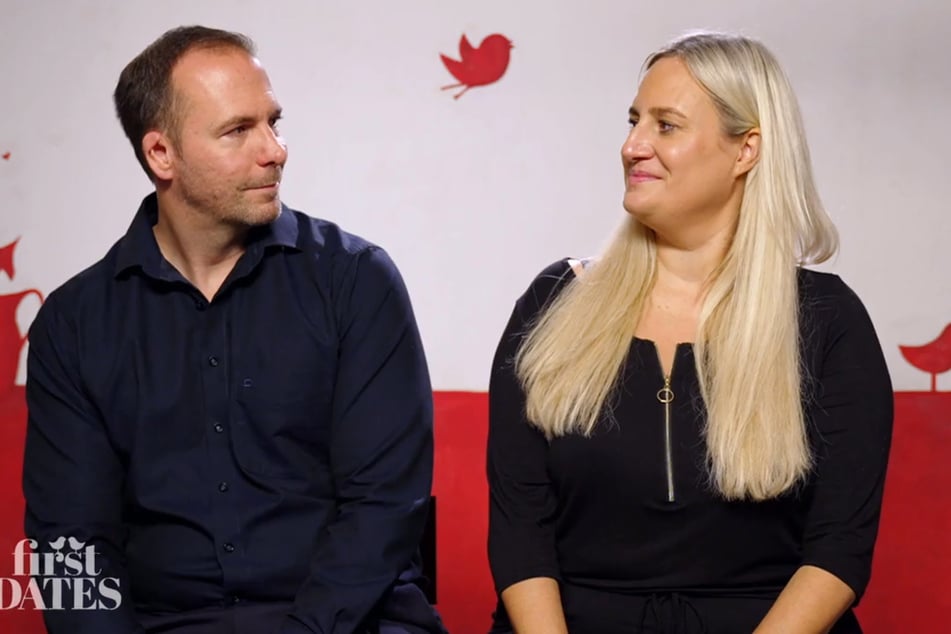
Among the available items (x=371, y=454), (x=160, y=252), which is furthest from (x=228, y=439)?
(x=160, y=252)

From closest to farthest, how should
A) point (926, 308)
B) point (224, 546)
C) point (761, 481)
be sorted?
point (761, 481) → point (224, 546) → point (926, 308)

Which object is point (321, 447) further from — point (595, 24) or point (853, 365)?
point (595, 24)

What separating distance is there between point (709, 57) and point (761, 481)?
681 millimetres

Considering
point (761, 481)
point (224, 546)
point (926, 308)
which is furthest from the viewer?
point (926, 308)

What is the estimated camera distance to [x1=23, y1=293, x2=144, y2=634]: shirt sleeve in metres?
2.14

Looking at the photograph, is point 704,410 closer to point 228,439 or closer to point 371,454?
point 371,454

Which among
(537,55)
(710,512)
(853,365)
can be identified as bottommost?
(710,512)

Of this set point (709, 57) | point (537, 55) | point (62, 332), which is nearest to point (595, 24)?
point (537, 55)

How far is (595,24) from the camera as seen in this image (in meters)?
3.10

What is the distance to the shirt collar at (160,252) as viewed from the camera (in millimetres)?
2227

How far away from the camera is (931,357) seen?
10.1 feet

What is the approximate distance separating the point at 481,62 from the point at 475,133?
6.6 inches

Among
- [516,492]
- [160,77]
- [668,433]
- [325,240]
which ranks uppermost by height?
[160,77]

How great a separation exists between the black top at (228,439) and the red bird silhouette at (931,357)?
1.37 meters
